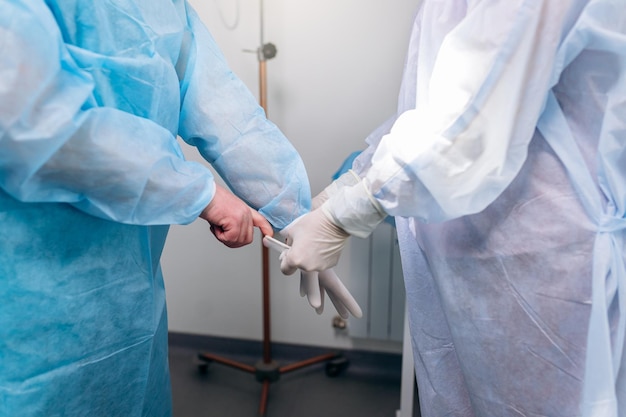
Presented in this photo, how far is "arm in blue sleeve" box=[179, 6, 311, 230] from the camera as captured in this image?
0.95 metres

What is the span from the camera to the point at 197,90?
0.94 meters

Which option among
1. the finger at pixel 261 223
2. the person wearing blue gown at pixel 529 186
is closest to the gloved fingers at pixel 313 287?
the finger at pixel 261 223

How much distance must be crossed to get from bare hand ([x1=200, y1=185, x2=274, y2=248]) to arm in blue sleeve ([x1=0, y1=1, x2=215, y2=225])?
0.17 feet

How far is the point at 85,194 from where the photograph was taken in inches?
28.0

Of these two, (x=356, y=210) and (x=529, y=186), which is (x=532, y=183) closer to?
(x=529, y=186)

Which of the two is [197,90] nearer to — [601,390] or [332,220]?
[332,220]

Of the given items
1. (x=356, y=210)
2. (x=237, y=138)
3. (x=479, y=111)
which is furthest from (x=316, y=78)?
(x=479, y=111)

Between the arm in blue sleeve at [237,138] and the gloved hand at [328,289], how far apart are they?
4.9 inches

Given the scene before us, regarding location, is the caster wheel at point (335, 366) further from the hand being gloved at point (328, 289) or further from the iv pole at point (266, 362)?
the hand being gloved at point (328, 289)

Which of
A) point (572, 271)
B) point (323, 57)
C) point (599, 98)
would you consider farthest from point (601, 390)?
point (323, 57)

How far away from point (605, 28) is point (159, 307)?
0.84 m

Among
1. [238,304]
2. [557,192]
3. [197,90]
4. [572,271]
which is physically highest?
[197,90]

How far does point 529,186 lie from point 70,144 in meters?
0.62

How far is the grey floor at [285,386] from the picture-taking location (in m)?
1.78
